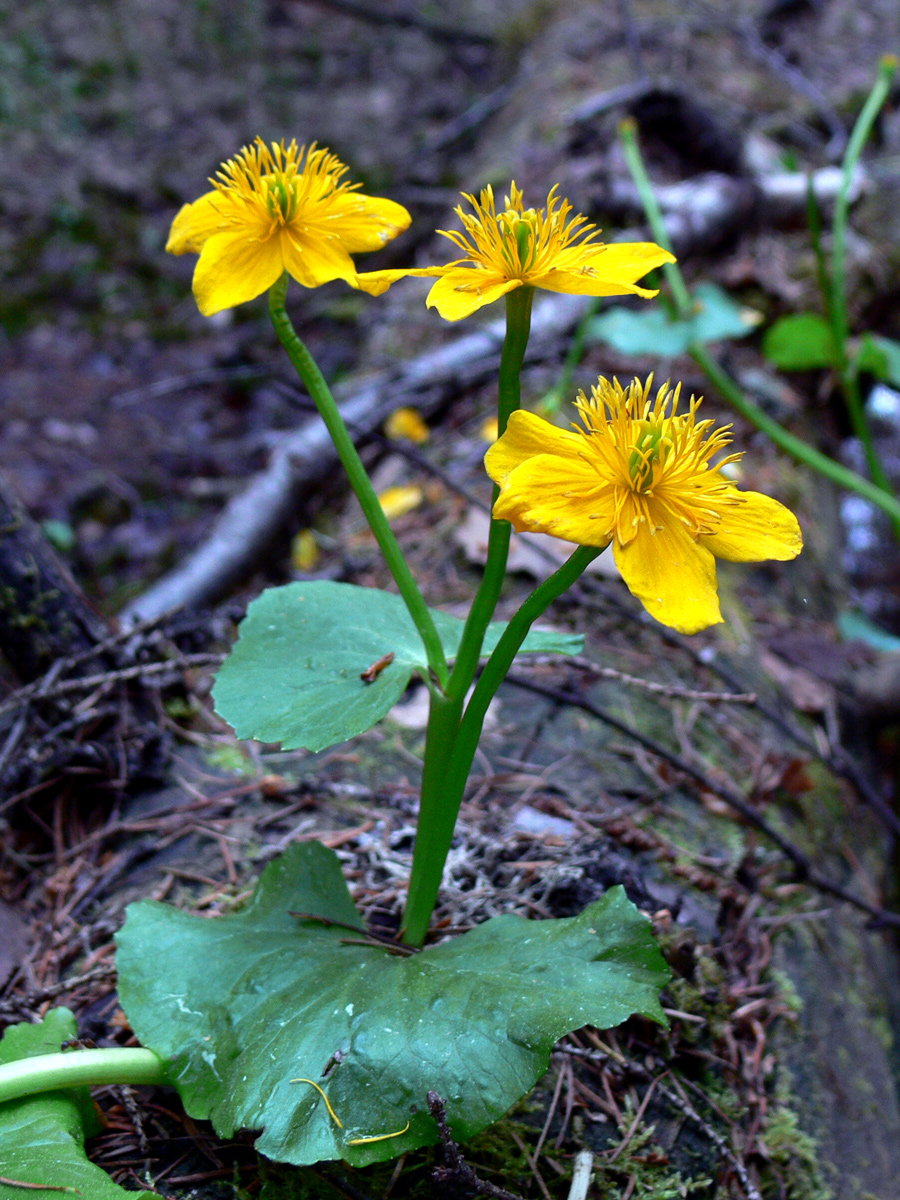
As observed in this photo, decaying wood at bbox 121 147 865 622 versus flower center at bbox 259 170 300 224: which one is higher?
flower center at bbox 259 170 300 224

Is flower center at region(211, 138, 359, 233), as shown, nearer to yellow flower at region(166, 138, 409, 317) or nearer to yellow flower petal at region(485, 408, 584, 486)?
yellow flower at region(166, 138, 409, 317)

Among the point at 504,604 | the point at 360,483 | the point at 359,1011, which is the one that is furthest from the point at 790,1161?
the point at 504,604

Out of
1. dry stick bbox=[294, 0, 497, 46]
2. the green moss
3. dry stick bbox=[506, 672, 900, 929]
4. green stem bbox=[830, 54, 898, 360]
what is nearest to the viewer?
the green moss

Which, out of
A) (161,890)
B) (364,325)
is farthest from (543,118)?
(161,890)

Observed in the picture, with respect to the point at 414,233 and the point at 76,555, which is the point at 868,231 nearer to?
the point at 414,233

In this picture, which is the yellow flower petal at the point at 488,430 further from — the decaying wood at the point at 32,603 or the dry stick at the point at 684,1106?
the dry stick at the point at 684,1106

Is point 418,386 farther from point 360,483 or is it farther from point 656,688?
point 360,483

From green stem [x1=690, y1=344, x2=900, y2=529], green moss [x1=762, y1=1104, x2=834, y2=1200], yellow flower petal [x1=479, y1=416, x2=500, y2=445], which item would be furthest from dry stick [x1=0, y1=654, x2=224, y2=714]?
green stem [x1=690, y1=344, x2=900, y2=529]
